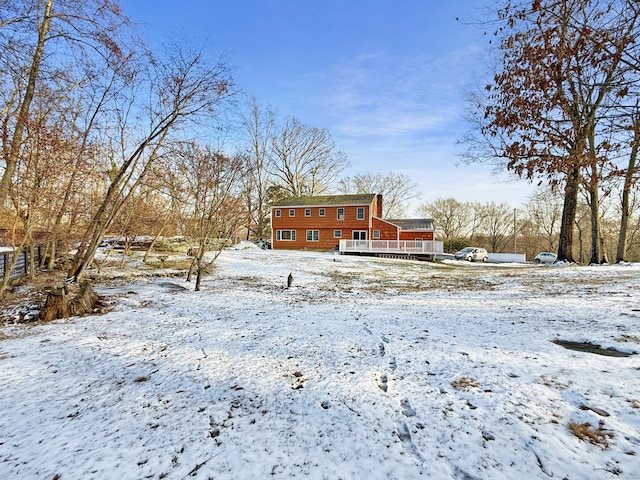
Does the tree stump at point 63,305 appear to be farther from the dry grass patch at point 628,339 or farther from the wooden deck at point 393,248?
the wooden deck at point 393,248

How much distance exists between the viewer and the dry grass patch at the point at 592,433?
6.41ft

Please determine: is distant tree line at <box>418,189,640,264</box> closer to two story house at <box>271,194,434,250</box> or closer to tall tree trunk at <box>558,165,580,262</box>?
two story house at <box>271,194,434,250</box>

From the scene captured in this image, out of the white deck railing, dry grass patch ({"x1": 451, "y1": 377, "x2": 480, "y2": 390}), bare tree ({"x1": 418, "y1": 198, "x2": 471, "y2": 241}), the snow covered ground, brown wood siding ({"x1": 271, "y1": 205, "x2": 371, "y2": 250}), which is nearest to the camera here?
the snow covered ground

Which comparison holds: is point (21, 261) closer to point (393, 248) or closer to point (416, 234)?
point (393, 248)

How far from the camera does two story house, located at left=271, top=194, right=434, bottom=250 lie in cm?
2592

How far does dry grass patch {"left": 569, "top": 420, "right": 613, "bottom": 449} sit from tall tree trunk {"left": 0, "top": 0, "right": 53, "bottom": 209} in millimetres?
7647

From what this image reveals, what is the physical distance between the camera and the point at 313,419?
2.43 metres

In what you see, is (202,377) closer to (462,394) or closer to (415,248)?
(462,394)

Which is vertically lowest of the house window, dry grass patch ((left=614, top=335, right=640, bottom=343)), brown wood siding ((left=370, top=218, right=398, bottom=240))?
dry grass patch ((left=614, top=335, right=640, bottom=343))

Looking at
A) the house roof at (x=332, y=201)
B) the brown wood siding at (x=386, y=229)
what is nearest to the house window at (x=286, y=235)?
the house roof at (x=332, y=201)

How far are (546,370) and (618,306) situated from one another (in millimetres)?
3342

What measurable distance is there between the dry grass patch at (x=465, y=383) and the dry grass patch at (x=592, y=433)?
73cm

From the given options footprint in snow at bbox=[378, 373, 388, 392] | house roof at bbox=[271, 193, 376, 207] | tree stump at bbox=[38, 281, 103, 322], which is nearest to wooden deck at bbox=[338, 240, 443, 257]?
house roof at bbox=[271, 193, 376, 207]

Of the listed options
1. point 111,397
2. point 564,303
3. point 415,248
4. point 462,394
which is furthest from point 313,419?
point 415,248
